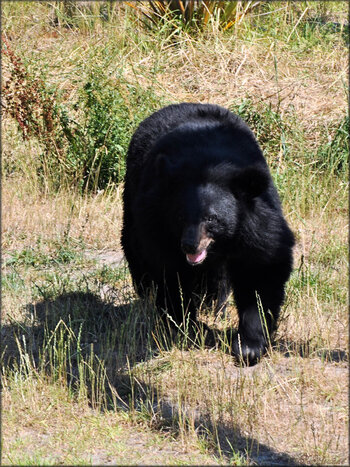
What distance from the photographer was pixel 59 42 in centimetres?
1170

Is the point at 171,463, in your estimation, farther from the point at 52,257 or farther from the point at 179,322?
the point at 52,257

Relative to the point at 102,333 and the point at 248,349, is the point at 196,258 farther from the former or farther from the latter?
the point at 102,333

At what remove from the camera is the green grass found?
4246 millimetres

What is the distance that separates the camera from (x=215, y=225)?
4875 mm

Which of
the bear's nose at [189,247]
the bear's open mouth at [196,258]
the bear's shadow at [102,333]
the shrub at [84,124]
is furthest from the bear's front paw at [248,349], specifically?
the shrub at [84,124]

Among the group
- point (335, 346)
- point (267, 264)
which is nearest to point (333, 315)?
point (335, 346)

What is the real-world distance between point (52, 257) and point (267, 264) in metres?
2.83

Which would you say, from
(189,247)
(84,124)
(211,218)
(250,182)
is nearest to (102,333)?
(189,247)

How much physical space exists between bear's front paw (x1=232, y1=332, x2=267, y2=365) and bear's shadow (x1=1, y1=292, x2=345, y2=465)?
512 millimetres

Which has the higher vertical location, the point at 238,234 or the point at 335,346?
the point at 238,234

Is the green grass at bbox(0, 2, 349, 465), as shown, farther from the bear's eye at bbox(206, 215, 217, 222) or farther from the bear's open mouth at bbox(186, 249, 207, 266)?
the bear's eye at bbox(206, 215, 217, 222)

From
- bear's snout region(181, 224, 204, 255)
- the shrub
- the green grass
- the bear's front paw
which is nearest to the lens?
the green grass

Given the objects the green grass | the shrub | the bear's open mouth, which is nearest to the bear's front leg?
the green grass

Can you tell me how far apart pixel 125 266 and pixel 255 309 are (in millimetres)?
1949
